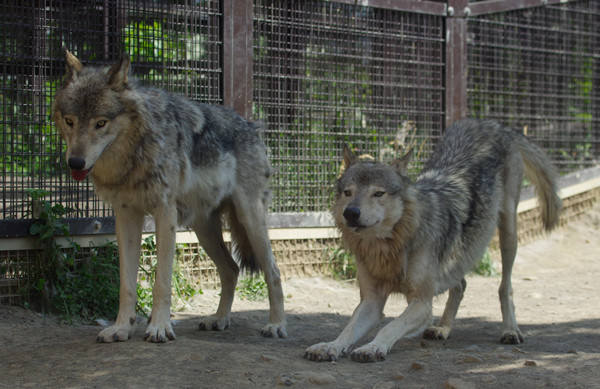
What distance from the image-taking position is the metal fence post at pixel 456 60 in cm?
834

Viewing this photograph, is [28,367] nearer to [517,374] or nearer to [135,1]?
[517,374]

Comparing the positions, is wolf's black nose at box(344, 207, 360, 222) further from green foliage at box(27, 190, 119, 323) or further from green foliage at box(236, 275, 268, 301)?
green foliage at box(236, 275, 268, 301)

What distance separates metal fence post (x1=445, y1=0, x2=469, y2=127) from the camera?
834 cm

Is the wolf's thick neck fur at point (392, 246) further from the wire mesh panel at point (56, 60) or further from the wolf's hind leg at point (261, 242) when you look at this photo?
the wire mesh panel at point (56, 60)

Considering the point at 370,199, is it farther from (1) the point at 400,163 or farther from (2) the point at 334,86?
(2) the point at 334,86

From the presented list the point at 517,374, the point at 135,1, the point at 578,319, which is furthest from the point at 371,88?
the point at 517,374

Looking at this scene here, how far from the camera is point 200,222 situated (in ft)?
17.4

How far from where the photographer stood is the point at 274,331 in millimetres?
5043

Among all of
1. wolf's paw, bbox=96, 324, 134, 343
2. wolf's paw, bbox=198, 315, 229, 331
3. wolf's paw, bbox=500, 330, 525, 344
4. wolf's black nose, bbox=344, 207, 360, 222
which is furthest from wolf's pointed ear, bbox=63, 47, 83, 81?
wolf's paw, bbox=500, 330, 525, 344

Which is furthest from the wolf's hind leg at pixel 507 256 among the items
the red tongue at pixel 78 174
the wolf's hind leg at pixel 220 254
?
the red tongue at pixel 78 174

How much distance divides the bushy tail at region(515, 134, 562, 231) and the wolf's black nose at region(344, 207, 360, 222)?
229cm

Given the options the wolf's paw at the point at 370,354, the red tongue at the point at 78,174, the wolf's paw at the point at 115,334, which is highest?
the red tongue at the point at 78,174

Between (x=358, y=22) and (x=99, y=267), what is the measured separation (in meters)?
4.03

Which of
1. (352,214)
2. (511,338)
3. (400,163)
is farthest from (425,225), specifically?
(511,338)
